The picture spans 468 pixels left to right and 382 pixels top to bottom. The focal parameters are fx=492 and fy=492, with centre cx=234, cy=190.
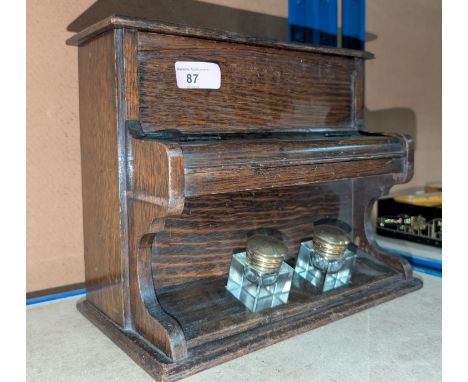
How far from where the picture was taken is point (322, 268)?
1.30 m

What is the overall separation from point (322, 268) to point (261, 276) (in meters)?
0.25

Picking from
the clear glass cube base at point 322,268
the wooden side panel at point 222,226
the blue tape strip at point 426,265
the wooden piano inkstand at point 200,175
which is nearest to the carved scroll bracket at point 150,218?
the wooden piano inkstand at point 200,175

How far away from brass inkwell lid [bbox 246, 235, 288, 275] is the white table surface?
16 centimetres

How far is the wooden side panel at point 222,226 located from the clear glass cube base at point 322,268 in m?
0.08

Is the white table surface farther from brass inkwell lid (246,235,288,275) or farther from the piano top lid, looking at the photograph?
the piano top lid

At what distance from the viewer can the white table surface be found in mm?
928

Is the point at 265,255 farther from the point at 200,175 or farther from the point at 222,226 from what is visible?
the point at 200,175

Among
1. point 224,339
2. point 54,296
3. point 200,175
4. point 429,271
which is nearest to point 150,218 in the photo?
point 200,175

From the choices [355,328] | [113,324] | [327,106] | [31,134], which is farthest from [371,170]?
[31,134]

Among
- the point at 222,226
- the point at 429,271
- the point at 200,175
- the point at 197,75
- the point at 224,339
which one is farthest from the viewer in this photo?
the point at 429,271

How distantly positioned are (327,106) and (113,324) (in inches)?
32.1

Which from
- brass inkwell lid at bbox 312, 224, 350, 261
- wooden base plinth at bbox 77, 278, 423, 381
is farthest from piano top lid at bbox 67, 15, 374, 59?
wooden base plinth at bbox 77, 278, 423, 381

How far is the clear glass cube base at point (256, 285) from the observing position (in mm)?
1120

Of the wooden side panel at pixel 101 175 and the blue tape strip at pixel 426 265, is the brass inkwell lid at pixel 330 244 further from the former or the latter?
the wooden side panel at pixel 101 175
